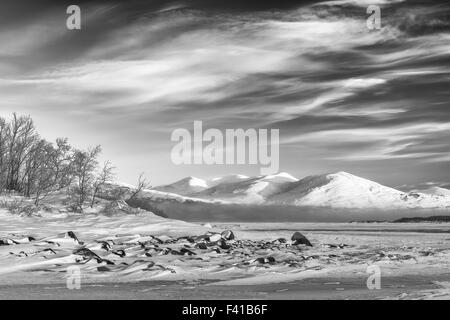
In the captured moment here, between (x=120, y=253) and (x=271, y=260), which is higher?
(x=120, y=253)

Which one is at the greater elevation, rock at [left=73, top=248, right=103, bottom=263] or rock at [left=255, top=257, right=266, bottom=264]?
rock at [left=73, top=248, right=103, bottom=263]

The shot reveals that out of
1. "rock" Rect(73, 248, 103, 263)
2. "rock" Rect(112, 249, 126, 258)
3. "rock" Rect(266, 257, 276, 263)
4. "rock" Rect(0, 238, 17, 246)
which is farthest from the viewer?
"rock" Rect(0, 238, 17, 246)

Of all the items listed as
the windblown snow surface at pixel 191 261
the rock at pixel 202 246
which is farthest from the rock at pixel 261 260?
the rock at pixel 202 246

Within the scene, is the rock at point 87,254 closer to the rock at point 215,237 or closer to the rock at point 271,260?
the rock at point 271,260

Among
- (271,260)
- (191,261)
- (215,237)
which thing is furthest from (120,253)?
(215,237)

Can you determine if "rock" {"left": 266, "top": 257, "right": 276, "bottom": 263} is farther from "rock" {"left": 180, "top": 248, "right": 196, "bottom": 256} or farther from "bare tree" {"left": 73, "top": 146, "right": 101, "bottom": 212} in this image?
"bare tree" {"left": 73, "top": 146, "right": 101, "bottom": 212}

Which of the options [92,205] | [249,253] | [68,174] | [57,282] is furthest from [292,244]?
[68,174]

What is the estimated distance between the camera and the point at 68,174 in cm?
4275

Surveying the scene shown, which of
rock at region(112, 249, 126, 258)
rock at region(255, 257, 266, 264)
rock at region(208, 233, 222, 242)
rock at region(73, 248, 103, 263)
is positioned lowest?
rock at region(208, 233, 222, 242)

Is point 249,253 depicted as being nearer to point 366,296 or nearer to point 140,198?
point 366,296

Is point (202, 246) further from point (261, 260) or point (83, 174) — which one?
point (83, 174)

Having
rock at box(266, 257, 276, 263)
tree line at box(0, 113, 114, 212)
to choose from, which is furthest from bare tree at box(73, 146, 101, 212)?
rock at box(266, 257, 276, 263)

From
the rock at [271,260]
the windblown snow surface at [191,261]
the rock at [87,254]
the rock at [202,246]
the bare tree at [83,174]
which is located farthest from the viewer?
the bare tree at [83,174]
